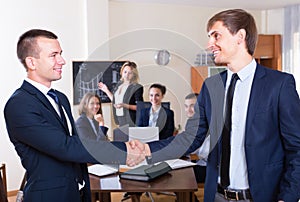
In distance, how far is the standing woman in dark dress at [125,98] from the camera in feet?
7.14

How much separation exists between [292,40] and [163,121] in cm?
455

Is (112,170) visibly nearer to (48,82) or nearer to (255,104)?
(48,82)

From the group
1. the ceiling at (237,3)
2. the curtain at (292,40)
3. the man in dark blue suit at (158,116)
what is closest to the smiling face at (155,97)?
the man in dark blue suit at (158,116)

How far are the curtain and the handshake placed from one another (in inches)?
190

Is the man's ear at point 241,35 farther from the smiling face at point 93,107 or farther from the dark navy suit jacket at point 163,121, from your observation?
the smiling face at point 93,107

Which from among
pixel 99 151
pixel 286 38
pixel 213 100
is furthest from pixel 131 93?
pixel 286 38

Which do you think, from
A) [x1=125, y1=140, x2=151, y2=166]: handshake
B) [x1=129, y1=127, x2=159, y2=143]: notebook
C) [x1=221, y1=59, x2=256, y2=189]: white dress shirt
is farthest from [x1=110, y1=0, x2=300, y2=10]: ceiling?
[x1=221, y1=59, x2=256, y2=189]: white dress shirt

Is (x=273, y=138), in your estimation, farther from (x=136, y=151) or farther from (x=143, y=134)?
(x=143, y=134)

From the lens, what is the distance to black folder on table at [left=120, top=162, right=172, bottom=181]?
2.48 m

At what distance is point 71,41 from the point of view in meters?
4.81

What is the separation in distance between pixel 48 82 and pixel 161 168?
44.2 inches

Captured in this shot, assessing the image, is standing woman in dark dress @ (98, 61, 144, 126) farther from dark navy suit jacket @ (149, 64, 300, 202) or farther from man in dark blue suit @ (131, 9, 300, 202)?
dark navy suit jacket @ (149, 64, 300, 202)

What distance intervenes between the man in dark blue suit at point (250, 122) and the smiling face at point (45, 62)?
0.72 meters

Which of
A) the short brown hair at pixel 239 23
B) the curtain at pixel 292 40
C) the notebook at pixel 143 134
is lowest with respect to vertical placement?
the notebook at pixel 143 134
